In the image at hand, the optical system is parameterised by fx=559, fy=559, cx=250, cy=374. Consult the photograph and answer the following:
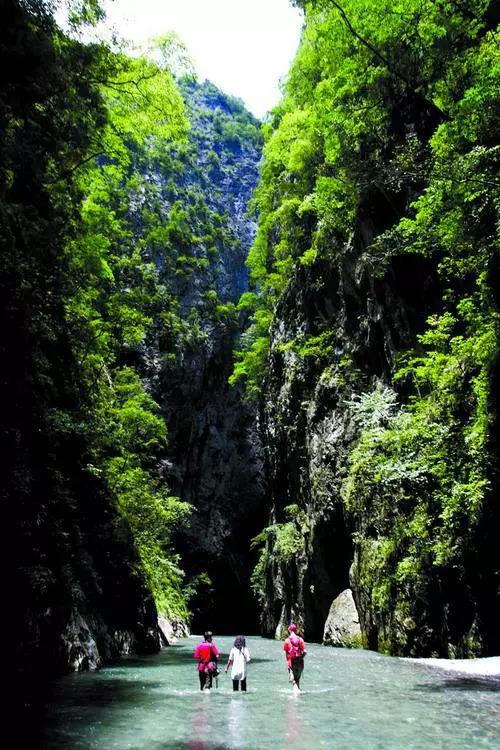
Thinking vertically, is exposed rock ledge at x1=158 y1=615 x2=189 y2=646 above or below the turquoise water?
above

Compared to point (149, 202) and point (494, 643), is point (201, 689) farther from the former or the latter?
point (149, 202)

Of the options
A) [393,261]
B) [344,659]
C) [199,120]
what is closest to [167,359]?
[393,261]

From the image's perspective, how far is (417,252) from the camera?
53.5 ft

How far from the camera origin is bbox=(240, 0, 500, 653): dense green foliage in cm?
1245

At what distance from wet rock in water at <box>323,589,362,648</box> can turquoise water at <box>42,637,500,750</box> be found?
277 inches

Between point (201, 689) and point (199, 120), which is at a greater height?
point (199, 120)

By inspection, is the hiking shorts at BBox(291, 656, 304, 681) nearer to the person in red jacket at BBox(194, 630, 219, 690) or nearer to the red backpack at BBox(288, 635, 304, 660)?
the red backpack at BBox(288, 635, 304, 660)

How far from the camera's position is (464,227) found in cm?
1223

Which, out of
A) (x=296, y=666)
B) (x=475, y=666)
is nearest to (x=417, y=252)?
(x=475, y=666)

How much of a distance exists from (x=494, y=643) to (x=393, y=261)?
487 inches

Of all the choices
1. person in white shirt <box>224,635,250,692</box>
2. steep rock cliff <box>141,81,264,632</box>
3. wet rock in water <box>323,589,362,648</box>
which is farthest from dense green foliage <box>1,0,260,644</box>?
wet rock in water <box>323,589,362,648</box>

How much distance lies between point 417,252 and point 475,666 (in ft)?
35.1

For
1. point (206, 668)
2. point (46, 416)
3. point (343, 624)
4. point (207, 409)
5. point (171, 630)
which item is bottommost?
point (206, 668)

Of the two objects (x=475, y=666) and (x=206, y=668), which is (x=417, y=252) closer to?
(x=475, y=666)
